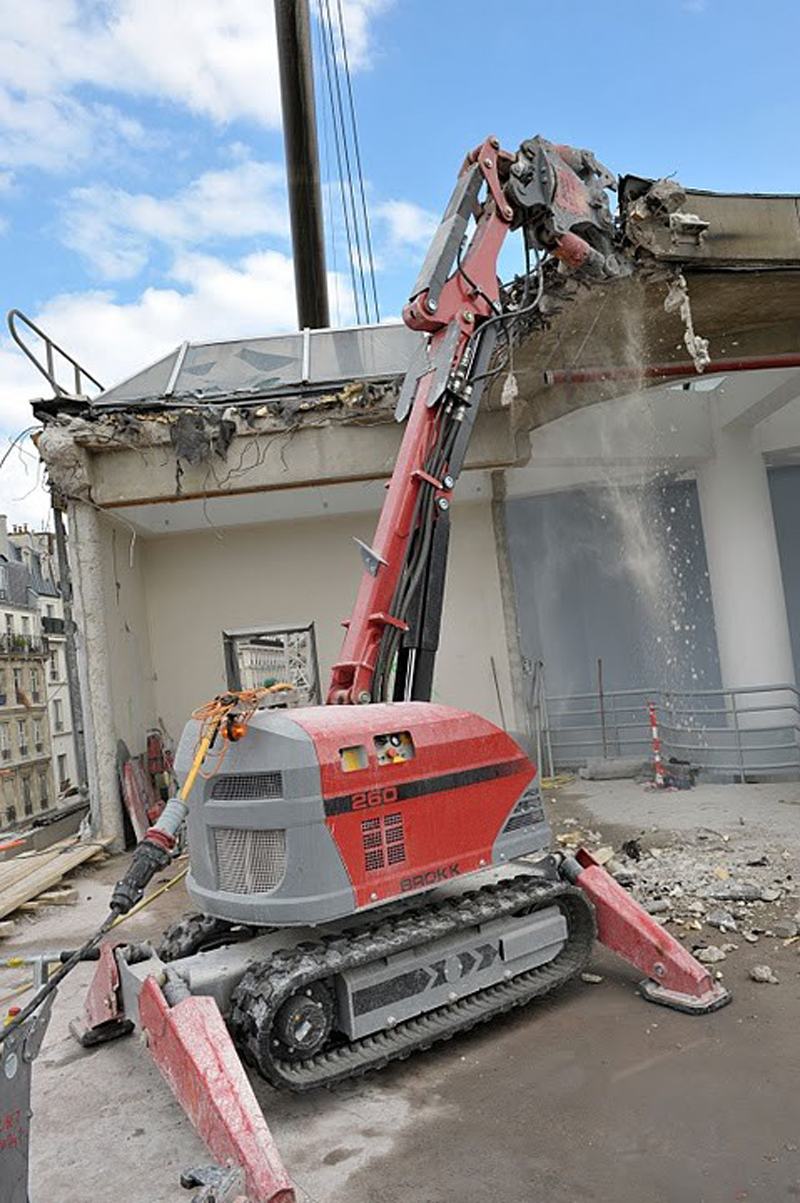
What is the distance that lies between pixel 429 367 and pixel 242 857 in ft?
10.6

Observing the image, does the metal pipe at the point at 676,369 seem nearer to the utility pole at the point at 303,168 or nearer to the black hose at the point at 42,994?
the black hose at the point at 42,994

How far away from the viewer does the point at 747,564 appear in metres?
12.2

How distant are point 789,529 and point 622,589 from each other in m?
3.33

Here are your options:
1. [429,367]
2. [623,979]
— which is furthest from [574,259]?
[623,979]

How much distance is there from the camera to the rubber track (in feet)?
13.0

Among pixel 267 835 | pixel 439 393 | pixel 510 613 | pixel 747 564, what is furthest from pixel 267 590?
pixel 267 835

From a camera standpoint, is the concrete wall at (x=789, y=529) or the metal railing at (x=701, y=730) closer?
the metal railing at (x=701, y=730)

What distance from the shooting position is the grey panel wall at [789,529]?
52.9ft

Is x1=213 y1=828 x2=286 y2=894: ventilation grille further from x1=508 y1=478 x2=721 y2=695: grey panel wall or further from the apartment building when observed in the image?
the apartment building

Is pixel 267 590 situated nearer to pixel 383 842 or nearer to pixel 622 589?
pixel 622 589

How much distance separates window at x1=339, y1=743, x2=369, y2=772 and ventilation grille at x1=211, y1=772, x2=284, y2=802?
0.32 meters

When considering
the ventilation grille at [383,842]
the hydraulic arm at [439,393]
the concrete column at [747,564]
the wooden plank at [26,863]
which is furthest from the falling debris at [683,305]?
the wooden plank at [26,863]

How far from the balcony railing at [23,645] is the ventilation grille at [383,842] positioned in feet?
180

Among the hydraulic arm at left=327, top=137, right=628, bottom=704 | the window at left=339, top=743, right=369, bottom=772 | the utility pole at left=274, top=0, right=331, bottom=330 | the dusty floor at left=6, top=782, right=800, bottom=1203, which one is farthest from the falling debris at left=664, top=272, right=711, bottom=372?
the utility pole at left=274, top=0, right=331, bottom=330
